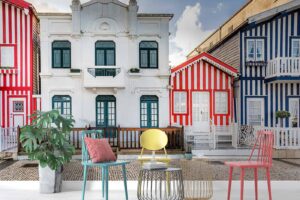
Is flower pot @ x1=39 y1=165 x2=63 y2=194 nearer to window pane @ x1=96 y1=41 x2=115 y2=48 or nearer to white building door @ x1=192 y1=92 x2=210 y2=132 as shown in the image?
window pane @ x1=96 y1=41 x2=115 y2=48

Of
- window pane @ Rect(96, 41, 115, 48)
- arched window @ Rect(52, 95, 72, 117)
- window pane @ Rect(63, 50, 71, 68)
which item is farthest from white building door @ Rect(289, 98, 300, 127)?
window pane @ Rect(63, 50, 71, 68)

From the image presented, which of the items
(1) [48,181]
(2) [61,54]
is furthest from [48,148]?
(2) [61,54]

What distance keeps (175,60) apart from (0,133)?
12.3 m

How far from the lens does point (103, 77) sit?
11.8 meters

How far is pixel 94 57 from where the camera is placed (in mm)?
12109

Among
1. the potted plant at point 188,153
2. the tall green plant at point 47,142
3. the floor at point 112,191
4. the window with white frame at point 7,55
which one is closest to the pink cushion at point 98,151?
the floor at point 112,191

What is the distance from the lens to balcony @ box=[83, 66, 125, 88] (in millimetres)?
11758

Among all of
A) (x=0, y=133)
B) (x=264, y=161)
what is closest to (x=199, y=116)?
(x=0, y=133)

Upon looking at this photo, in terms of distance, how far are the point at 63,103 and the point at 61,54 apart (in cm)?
157

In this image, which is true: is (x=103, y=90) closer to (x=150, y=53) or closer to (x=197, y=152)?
(x=150, y=53)

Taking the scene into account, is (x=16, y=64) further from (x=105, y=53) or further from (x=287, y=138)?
(x=287, y=138)

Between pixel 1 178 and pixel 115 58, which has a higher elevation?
pixel 115 58

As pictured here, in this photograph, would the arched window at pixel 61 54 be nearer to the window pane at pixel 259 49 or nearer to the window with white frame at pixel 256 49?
the window with white frame at pixel 256 49

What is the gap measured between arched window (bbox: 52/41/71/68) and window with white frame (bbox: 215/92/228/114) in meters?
4.98
